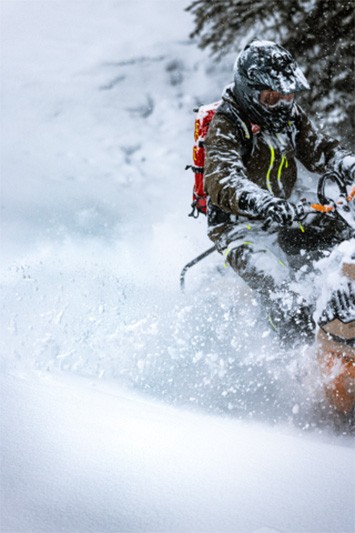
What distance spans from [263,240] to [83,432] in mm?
1576

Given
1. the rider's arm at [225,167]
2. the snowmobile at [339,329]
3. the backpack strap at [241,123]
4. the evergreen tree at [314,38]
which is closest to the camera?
the snowmobile at [339,329]

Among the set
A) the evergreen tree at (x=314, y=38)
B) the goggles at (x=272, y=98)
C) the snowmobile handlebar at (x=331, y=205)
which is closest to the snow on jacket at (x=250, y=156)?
the goggles at (x=272, y=98)

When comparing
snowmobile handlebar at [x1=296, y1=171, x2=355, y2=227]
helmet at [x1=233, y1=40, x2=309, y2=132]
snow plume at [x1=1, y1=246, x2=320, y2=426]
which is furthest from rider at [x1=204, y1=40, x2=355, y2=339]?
snow plume at [x1=1, y1=246, x2=320, y2=426]

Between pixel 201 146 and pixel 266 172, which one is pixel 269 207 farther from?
pixel 201 146

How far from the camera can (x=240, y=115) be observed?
14.0 ft

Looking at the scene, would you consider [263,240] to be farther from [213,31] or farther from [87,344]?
[213,31]

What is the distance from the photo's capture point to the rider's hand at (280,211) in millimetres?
3605

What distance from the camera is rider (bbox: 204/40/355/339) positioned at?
3981mm

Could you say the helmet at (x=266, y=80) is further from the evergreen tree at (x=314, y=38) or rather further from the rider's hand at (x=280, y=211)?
the evergreen tree at (x=314, y=38)

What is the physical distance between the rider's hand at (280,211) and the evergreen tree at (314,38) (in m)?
6.32

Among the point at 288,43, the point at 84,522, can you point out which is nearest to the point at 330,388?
the point at 84,522

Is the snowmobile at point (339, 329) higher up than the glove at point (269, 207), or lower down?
lower down

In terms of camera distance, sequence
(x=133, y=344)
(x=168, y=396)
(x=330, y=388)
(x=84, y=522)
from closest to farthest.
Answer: (x=84, y=522) → (x=330, y=388) → (x=168, y=396) → (x=133, y=344)

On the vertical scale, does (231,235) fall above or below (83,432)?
above
